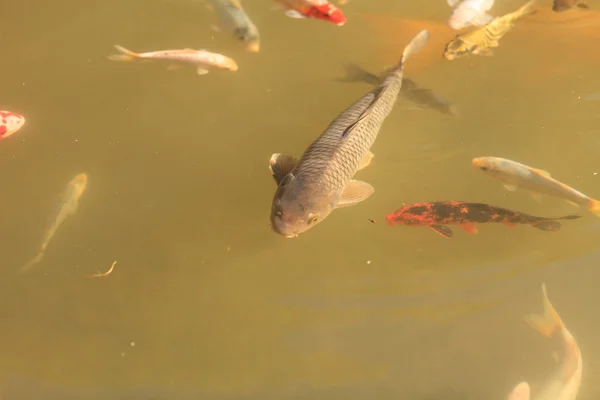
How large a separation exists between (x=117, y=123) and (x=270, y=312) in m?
2.05

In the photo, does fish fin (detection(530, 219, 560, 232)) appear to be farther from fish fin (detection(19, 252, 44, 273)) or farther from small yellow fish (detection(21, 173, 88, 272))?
fish fin (detection(19, 252, 44, 273))

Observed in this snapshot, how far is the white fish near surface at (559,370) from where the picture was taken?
3.38 metres

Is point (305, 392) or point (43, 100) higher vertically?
point (43, 100)

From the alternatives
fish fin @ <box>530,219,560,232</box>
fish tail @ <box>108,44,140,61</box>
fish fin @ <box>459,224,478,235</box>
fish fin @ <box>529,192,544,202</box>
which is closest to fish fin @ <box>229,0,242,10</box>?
fish tail @ <box>108,44,140,61</box>

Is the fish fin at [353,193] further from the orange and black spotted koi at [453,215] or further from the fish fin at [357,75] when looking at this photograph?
the fish fin at [357,75]

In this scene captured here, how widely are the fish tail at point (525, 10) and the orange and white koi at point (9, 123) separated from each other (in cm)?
438

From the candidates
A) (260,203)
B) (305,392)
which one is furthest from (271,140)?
(305,392)

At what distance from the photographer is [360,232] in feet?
12.7

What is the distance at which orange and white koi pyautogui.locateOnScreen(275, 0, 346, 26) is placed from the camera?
4.33 meters

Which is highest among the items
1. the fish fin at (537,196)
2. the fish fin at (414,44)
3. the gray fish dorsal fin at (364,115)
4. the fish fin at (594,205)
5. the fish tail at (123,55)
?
the fish fin at (414,44)

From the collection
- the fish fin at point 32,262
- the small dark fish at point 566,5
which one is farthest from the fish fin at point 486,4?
the fish fin at point 32,262

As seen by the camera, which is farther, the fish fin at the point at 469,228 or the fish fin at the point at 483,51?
the fish fin at the point at 483,51

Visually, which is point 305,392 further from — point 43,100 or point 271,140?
point 43,100

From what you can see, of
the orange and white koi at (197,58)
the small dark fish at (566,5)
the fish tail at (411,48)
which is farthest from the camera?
the small dark fish at (566,5)
